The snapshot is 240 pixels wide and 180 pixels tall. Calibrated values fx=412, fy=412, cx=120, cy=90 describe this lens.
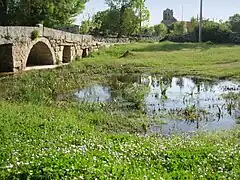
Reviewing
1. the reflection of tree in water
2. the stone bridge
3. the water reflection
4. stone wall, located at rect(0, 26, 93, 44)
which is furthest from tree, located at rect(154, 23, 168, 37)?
the water reflection

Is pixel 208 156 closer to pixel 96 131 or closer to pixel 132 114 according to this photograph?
pixel 96 131

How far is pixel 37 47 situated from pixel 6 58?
5.90 m

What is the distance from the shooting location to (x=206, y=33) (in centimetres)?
5375

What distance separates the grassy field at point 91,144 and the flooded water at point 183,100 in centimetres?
68

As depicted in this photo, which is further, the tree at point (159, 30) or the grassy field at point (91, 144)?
the tree at point (159, 30)

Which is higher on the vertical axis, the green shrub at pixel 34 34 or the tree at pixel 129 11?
the tree at pixel 129 11

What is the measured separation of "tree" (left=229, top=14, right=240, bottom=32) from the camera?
6825cm

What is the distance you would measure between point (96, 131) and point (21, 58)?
13581 millimetres

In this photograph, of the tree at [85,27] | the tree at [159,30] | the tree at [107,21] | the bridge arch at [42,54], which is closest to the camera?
the bridge arch at [42,54]

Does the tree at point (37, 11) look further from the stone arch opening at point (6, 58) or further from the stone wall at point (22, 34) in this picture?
the stone arch opening at point (6, 58)

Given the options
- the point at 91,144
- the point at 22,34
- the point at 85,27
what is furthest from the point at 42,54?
the point at 85,27

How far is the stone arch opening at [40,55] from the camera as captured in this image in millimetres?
27103

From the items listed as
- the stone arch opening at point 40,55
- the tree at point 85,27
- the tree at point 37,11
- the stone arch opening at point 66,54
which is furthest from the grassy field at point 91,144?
the tree at point 85,27

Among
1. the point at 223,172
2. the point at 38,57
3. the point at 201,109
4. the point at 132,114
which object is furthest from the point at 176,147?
the point at 38,57
